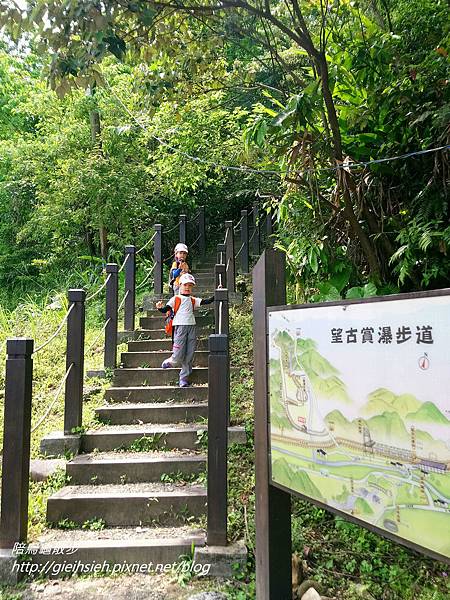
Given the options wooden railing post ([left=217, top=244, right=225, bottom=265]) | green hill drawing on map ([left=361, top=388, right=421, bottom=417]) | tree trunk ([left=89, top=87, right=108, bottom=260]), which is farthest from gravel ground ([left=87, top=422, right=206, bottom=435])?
tree trunk ([left=89, top=87, right=108, bottom=260])

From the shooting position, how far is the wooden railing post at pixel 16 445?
269cm

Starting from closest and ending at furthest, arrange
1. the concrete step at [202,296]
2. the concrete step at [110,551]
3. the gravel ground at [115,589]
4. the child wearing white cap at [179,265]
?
the gravel ground at [115,589]
the concrete step at [110,551]
the child wearing white cap at [179,265]
the concrete step at [202,296]

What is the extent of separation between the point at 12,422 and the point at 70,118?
8.17 meters

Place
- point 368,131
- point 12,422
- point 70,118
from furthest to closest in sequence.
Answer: point 70,118 < point 368,131 < point 12,422

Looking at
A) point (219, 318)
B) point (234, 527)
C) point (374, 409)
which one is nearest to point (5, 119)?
point (219, 318)

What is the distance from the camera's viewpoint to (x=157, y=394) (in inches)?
183

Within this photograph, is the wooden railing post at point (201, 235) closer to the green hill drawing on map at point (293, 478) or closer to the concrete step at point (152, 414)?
the concrete step at point (152, 414)

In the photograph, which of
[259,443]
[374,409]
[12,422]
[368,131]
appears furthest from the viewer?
[368,131]

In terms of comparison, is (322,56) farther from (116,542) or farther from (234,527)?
(116,542)

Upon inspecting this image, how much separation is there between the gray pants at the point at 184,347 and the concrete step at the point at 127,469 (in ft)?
4.13

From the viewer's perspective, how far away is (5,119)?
12453 mm

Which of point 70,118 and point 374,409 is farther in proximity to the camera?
point 70,118

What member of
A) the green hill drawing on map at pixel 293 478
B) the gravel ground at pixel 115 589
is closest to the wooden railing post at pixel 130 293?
the gravel ground at pixel 115 589

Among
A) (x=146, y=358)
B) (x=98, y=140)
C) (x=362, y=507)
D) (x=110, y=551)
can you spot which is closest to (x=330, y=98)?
(x=362, y=507)
